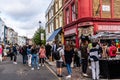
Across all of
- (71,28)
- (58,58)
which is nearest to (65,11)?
(71,28)

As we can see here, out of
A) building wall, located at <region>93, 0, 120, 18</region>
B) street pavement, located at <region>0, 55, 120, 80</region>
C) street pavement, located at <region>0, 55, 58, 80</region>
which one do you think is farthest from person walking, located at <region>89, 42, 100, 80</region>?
building wall, located at <region>93, 0, 120, 18</region>

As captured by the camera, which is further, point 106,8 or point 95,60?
point 106,8

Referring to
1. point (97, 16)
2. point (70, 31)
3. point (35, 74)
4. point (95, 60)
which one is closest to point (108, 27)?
point (97, 16)

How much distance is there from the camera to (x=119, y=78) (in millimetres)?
14773

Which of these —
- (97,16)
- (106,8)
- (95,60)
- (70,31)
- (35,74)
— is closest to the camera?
(95,60)

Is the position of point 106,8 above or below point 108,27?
above

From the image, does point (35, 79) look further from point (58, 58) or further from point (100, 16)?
point (100, 16)

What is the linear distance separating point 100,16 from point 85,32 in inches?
81.2

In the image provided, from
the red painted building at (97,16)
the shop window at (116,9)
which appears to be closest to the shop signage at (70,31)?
the red painted building at (97,16)

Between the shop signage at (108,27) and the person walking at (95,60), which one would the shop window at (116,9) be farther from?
the person walking at (95,60)

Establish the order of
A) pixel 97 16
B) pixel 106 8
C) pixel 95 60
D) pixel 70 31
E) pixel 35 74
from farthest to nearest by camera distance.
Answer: pixel 70 31
pixel 106 8
pixel 97 16
pixel 35 74
pixel 95 60

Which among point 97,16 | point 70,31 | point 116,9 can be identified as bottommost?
point 70,31

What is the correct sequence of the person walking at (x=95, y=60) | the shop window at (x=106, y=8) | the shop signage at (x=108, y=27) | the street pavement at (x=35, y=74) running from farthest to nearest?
the shop window at (x=106, y=8) < the shop signage at (x=108, y=27) < the street pavement at (x=35, y=74) < the person walking at (x=95, y=60)

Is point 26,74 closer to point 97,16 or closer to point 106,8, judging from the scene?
point 97,16
